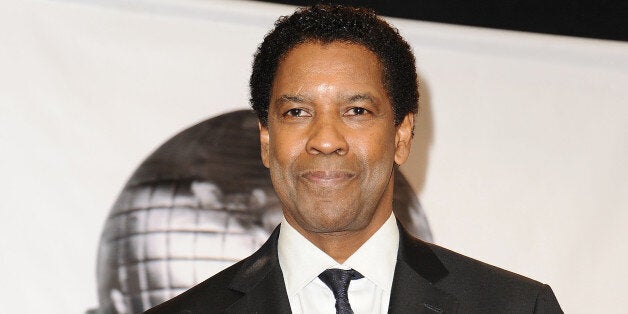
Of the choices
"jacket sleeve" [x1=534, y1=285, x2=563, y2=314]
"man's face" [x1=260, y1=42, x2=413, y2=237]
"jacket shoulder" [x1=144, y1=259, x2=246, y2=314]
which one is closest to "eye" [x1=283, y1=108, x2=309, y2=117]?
"man's face" [x1=260, y1=42, x2=413, y2=237]

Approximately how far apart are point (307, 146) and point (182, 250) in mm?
802

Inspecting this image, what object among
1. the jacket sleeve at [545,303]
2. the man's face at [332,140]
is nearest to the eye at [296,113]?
the man's face at [332,140]

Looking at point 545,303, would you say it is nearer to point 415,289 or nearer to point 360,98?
point 415,289

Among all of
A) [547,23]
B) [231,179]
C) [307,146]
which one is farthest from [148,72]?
[547,23]

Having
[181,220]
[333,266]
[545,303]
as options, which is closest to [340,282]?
[333,266]

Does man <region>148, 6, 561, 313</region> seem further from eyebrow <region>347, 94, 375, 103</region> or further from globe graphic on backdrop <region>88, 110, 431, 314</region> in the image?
globe graphic on backdrop <region>88, 110, 431, 314</region>

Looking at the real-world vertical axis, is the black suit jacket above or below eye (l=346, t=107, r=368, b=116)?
below

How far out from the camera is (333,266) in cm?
188

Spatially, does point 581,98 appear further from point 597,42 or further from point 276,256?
point 276,256

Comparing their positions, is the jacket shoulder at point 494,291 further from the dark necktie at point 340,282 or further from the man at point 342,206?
the dark necktie at point 340,282

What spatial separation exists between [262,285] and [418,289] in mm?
285

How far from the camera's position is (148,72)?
8.52 ft

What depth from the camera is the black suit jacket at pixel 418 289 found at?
1.86 metres

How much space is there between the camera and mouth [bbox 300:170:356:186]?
1801 millimetres
